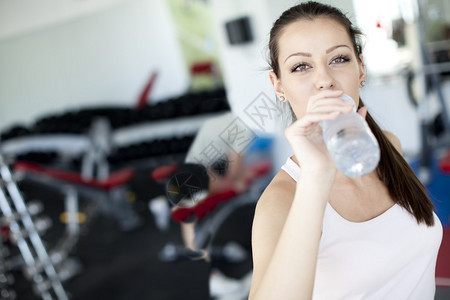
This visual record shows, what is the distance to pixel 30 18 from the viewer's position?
21.9 ft

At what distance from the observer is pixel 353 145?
0.39m

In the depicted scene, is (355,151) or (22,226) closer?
(355,151)

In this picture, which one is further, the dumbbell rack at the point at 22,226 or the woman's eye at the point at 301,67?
the dumbbell rack at the point at 22,226

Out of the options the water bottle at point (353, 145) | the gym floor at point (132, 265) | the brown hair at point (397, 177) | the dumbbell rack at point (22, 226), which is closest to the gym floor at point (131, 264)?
the gym floor at point (132, 265)

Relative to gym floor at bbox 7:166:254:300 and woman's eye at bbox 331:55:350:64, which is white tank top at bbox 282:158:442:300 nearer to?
woman's eye at bbox 331:55:350:64

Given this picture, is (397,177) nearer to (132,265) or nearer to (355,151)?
(355,151)

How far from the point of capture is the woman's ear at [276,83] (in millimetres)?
532

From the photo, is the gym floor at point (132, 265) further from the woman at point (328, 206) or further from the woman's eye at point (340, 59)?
the woman's eye at point (340, 59)

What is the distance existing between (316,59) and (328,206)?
0.75 feet

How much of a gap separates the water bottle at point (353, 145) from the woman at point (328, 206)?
0.05ft

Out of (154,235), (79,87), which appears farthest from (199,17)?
(154,235)

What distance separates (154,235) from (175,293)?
3.36 feet

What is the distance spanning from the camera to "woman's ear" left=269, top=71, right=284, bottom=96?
1.74 feet

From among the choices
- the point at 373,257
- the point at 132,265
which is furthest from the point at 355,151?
the point at 132,265
